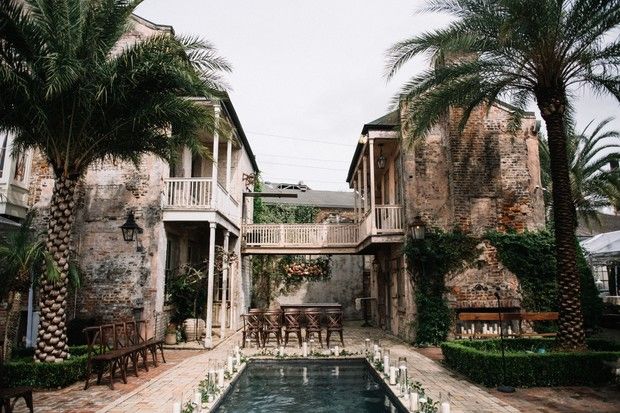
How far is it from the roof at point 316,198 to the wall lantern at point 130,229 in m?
16.6

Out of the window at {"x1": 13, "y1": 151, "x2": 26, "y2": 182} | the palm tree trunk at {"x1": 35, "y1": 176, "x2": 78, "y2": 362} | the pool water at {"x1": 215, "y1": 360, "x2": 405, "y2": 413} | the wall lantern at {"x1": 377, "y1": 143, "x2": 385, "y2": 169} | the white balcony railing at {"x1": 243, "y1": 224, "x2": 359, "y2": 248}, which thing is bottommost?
the pool water at {"x1": 215, "y1": 360, "x2": 405, "y2": 413}

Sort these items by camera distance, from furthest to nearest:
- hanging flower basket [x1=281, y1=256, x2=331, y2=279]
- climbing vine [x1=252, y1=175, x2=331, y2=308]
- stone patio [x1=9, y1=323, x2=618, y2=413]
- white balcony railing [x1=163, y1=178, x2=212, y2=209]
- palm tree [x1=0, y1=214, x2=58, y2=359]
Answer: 1. climbing vine [x1=252, y1=175, x2=331, y2=308]
2. hanging flower basket [x1=281, y1=256, x2=331, y2=279]
3. white balcony railing [x1=163, y1=178, x2=212, y2=209]
4. palm tree [x1=0, y1=214, x2=58, y2=359]
5. stone patio [x1=9, y1=323, x2=618, y2=413]

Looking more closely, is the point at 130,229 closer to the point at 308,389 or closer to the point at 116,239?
the point at 116,239

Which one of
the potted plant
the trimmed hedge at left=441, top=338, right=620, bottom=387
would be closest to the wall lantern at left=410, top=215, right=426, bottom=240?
the trimmed hedge at left=441, top=338, right=620, bottom=387

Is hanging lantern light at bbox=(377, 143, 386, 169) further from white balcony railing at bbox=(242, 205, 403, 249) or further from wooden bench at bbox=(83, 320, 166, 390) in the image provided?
wooden bench at bbox=(83, 320, 166, 390)

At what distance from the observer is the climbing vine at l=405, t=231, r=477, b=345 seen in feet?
41.9

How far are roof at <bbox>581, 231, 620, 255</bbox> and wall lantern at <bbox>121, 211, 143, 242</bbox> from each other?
50.8ft

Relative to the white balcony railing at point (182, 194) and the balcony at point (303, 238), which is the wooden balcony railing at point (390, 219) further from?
the white balcony railing at point (182, 194)

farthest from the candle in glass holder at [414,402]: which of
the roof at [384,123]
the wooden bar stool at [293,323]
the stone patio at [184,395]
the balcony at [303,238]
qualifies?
the balcony at [303,238]

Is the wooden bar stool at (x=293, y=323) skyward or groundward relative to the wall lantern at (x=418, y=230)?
groundward

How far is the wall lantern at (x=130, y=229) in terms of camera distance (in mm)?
11781

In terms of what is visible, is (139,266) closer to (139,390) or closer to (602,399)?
(139,390)

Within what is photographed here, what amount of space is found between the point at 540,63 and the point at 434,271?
653 cm

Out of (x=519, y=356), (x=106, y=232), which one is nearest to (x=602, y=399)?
(x=519, y=356)
